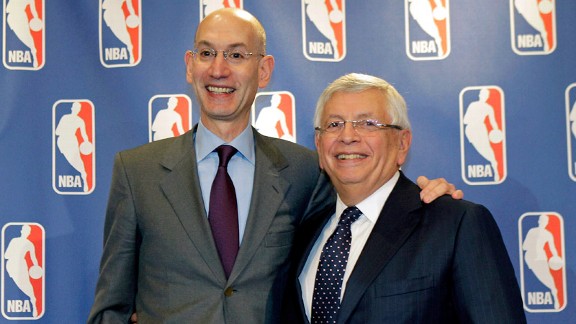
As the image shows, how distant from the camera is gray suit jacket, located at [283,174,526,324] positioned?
1905 mm

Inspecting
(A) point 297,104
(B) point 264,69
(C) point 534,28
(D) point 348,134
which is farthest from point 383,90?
(C) point 534,28

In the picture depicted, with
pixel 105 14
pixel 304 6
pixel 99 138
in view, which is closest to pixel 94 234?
pixel 99 138

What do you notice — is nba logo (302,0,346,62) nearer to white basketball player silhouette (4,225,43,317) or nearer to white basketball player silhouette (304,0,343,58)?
white basketball player silhouette (304,0,343,58)

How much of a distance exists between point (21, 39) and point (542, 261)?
242 cm

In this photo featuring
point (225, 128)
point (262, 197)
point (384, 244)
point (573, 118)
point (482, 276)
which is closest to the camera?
point (482, 276)

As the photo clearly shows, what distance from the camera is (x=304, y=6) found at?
3105mm

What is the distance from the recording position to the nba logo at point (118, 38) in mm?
3133

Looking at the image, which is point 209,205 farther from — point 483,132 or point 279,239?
point 483,132

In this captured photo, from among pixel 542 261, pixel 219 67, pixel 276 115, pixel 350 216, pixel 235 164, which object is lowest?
pixel 542 261

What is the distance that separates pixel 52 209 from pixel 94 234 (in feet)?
0.69

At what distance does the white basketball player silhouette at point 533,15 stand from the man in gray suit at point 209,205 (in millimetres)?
1196

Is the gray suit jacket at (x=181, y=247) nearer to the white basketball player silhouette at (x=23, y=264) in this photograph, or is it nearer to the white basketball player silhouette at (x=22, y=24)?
the white basketball player silhouette at (x=23, y=264)

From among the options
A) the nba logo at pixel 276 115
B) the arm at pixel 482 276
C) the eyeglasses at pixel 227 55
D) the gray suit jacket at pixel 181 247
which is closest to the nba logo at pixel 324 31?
the nba logo at pixel 276 115

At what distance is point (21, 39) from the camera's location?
3139mm
